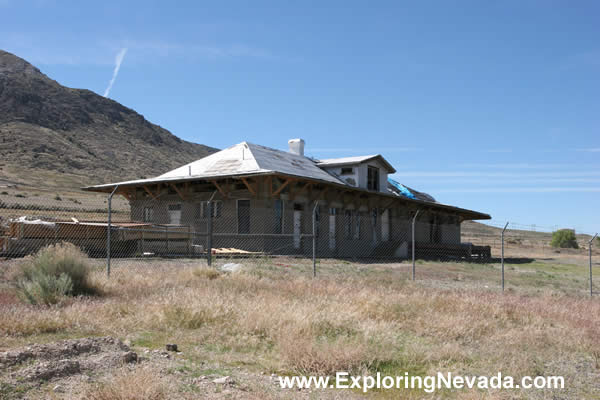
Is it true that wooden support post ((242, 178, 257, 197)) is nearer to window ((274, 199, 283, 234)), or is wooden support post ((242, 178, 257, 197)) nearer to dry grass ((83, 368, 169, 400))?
window ((274, 199, 283, 234))

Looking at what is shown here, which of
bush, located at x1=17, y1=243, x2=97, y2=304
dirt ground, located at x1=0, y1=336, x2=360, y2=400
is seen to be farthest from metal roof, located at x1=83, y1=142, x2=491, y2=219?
dirt ground, located at x1=0, y1=336, x2=360, y2=400

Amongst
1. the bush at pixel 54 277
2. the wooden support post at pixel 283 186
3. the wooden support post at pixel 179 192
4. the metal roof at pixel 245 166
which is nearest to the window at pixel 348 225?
the metal roof at pixel 245 166

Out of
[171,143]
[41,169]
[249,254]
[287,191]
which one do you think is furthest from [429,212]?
[171,143]

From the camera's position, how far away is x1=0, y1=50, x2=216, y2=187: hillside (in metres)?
75.9

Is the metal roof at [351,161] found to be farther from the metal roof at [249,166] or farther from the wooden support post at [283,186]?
the wooden support post at [283,186]

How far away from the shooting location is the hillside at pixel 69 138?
249 feet

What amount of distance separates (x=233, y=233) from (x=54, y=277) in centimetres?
1513

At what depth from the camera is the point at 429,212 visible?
125ft

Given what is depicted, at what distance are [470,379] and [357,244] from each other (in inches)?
943

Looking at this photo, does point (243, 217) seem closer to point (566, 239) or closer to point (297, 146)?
point (297, 146)

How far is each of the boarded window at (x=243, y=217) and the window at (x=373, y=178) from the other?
976 cm

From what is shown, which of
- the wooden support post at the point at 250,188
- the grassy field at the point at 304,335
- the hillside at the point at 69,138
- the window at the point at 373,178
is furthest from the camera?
the hillside at the point at 69,138

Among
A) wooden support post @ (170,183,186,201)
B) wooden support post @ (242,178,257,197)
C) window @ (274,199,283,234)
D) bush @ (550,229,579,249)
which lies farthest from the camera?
bush @ (550,229,579,249)

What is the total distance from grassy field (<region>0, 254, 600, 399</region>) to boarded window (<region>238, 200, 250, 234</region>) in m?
13.1
